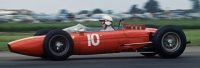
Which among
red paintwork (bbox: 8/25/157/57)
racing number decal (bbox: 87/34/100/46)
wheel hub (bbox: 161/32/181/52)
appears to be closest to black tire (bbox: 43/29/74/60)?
red paintwork (bbox: 8/25/157/57)

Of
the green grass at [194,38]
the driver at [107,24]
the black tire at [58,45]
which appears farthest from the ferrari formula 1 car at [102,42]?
the green grass at [194,38]

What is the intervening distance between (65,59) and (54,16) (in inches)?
3231

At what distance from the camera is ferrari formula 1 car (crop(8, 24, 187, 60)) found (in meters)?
12.2

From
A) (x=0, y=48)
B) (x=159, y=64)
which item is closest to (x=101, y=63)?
(x=159, y=64)

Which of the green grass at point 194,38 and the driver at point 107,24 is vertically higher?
the driver at point 107,24

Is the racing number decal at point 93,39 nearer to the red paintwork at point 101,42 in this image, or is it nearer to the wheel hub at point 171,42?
the red paintwork at point 101,42

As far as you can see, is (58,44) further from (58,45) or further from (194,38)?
(194,38)

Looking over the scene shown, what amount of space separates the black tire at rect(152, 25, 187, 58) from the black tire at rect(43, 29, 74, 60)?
2007 mm

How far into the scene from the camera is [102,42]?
12.8 metres

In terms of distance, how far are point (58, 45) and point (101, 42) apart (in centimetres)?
98

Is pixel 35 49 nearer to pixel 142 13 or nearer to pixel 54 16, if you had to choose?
pixel 54 16

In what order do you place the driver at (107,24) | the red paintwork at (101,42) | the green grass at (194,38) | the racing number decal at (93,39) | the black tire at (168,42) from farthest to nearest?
the green grass at (194,38)
the driver at (107,24)
the black tire at (168,42)
the racing number decal at (93,39)
the red paintwork at (101,42)

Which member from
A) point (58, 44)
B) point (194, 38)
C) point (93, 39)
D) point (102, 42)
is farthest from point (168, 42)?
point (194, 38)

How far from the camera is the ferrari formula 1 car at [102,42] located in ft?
Result: 39.9
